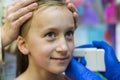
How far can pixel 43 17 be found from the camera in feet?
2.65

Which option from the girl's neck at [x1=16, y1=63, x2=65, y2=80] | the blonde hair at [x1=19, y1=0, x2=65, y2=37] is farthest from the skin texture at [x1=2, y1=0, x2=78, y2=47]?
the girl's neck at [x1=16, y1=63, x2=65, y2=80]

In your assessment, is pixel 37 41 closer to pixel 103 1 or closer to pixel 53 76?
pixel 53 76

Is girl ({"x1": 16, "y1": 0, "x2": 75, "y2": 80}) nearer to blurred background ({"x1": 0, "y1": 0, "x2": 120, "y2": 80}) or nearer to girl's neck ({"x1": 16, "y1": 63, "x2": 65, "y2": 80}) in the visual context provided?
girl's neck ({"x1": 16, "y1": 63, "x2": 65, "y2": 80})

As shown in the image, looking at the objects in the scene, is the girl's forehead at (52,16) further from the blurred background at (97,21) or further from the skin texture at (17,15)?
the blurred background at (97,21)

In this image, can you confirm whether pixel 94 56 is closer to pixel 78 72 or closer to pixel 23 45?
pixel 78 72

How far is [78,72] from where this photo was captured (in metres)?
0.88

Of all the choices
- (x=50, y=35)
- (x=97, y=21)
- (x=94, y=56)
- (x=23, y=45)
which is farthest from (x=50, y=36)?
(x=97, y=21)

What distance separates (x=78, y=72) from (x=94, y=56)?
121 millimetres

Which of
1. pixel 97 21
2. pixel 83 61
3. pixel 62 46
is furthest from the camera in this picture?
pixel 97 21

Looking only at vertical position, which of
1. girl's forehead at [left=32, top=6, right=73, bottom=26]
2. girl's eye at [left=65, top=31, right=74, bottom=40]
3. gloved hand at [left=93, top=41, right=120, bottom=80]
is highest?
girl's forehead at [left=32, top=6, right=73, bottom=26]

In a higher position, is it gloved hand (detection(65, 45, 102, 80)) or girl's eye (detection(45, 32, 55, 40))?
girl's eye (detection(45, 32, 55, 40))

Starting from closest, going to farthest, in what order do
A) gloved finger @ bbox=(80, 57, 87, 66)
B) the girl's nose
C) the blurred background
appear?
the girl's nose, gloved finger @ bbox=(80, 57, 87, 66), the blurred background

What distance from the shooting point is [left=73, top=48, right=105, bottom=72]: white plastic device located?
0.97 m

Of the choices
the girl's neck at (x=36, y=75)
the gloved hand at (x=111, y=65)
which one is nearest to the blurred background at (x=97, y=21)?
the gloved hand at (x=111, y=65)
